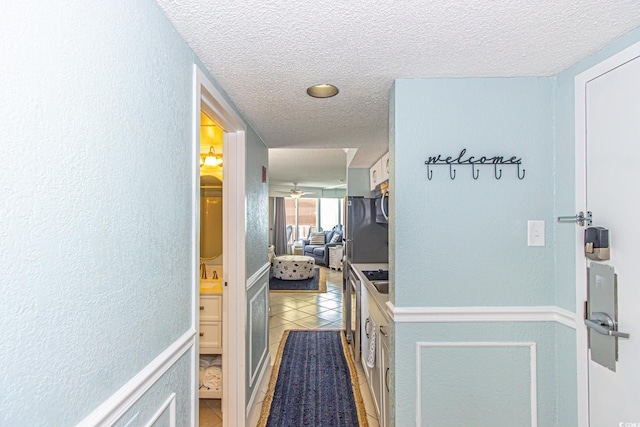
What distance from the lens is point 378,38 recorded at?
3.83ft

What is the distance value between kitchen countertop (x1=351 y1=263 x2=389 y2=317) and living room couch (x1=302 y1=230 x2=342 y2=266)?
16.9 ft

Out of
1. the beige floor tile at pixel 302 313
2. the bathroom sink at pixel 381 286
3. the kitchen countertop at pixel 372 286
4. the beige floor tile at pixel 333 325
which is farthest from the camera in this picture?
the beige floor tile at pixel 333 325

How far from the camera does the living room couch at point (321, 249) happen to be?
861 centimetres

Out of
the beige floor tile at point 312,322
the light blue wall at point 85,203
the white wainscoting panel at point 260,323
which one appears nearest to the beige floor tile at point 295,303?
the beige floor tile at point 312,322

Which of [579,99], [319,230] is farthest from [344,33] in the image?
[319,230]

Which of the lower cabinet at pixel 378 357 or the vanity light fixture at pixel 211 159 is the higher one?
the vanity light fixture at pixel 211 159

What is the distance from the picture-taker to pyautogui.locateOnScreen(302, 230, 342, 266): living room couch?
861 centimetres

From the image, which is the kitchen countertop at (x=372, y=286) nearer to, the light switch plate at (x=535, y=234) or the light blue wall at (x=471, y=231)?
the light blue wall at (x=471, y=231)

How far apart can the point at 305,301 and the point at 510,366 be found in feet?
13.2

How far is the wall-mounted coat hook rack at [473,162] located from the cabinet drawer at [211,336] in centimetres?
183

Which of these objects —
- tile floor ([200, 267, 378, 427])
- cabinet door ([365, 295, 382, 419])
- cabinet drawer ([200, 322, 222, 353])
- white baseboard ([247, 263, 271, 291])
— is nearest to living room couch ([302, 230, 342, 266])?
tile floor ([200, 267, 378, 427])

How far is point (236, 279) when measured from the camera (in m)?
2.08

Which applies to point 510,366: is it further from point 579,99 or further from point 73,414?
point 73,414

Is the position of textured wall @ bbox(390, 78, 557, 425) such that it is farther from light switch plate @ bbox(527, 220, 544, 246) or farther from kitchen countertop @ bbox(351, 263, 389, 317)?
kitchen countertop @ bbox(351, 263, 389, 317)
